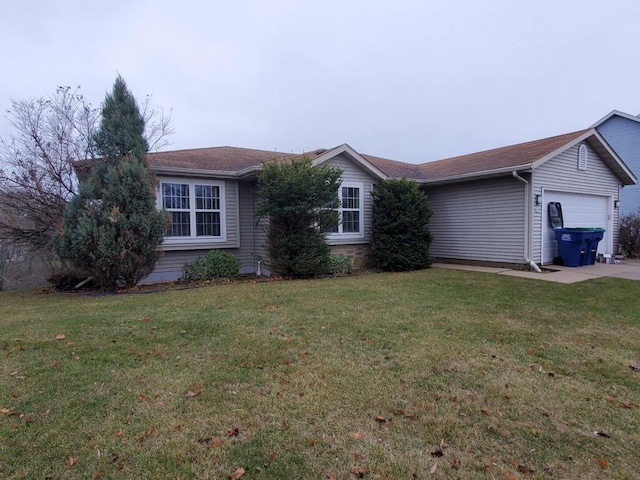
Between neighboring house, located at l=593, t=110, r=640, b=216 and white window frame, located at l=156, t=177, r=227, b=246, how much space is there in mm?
19191

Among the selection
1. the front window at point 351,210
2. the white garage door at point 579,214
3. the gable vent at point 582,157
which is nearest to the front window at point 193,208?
the front window at point 351,210

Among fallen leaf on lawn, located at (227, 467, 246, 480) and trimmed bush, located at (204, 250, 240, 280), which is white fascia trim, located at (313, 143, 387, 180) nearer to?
trimmed bush, located at (204, 250, 240, 280)

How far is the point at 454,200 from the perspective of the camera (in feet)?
40.7

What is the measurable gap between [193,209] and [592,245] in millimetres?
12062

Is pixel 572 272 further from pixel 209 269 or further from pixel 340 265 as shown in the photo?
pixel 209 269

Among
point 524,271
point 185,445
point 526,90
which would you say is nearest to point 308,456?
point 185,445

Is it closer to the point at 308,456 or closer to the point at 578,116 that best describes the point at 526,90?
the point at 578,116

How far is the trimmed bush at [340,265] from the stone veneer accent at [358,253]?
16.9 inches

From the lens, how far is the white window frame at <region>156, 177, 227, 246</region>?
32.6 feet

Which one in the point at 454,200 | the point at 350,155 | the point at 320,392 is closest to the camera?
the point at 320,392

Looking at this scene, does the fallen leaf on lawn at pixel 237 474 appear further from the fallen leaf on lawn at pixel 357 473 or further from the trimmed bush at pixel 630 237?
the trimmed bush at pixel 630 237

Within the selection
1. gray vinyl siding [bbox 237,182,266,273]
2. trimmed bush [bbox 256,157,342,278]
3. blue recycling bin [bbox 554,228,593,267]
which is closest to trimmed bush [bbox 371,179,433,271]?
trimmed bush [bbox 256,157,342,278]

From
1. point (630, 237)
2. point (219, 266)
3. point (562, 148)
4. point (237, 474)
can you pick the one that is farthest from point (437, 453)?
point (630, 237)

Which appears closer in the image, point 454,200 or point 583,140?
point 583,140
